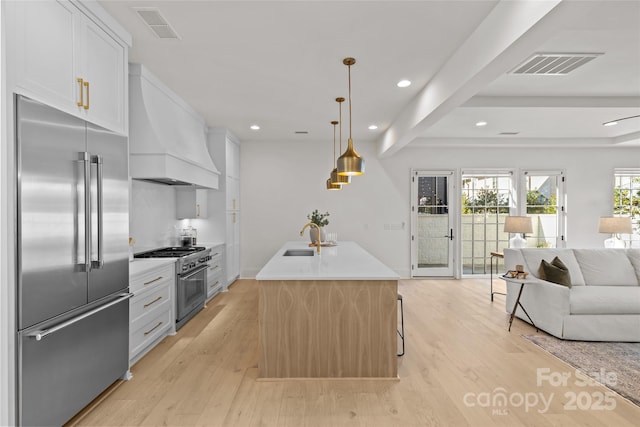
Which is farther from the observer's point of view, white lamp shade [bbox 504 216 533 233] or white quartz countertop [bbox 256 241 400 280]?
white lamp shade [bbox 504 216 533 233]

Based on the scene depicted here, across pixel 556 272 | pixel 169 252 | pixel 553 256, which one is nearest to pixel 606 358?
pixel 556 272

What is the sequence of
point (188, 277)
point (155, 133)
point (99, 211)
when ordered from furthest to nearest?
1. point (188, 277)
2. point (155, 133)
3. point (99, 211)

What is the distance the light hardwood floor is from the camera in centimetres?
221

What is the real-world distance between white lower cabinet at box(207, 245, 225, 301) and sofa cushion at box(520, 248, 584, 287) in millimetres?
4250

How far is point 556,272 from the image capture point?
3873 mm

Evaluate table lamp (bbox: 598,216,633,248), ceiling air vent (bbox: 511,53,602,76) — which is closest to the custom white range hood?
ceiling air vent (bbox: 511,53,602,76)

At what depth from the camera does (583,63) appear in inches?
130

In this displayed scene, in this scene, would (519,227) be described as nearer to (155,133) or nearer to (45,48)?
(155,133)

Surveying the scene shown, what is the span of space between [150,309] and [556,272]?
4.35m

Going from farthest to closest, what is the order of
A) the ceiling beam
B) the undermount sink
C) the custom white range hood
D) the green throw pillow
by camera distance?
the undermount sink
the green throw pillow
the custom white range hood
the ceiling beam

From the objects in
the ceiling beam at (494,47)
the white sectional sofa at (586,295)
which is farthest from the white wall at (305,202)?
the ceiling beam at (494,47)

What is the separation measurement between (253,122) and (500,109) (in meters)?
3.59

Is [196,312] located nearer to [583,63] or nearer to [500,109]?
[500,109]

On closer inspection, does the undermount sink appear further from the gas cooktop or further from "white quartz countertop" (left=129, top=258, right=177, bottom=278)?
"white quartz countertop" (left=129, top=258, right=177, bottom=278)
